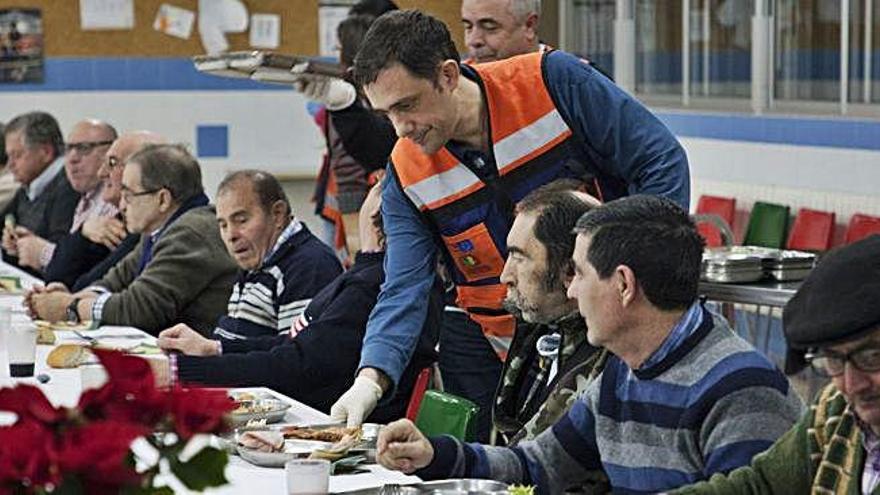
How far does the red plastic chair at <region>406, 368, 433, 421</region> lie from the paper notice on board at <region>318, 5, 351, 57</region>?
6.13 metres

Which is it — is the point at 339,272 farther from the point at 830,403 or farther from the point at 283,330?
the point at 830,403

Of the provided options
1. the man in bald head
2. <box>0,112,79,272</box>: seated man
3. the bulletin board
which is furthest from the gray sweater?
the bulletin board

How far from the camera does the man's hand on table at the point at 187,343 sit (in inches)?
176

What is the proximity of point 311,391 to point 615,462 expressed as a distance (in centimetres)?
168

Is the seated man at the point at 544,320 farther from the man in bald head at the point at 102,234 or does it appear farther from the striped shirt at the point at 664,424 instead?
the man in bald head at the point at 102,234

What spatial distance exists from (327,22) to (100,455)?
8.79 meters

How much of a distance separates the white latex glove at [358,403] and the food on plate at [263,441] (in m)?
0.29

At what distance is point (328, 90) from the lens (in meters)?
5.59

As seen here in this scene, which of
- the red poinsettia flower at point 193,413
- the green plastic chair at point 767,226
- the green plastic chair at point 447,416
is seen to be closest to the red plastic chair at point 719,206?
the green plastic chair at point 767,226

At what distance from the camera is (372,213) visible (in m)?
4.38

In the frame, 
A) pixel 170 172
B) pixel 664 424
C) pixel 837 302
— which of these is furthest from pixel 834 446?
pixel 170 172

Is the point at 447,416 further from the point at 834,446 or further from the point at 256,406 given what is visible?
the point at 834,446

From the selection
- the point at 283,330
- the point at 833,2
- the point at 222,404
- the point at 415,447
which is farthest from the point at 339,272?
the point at 833,2

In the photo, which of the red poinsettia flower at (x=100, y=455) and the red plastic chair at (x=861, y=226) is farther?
the red plastic chair at (x=861, y=226)
